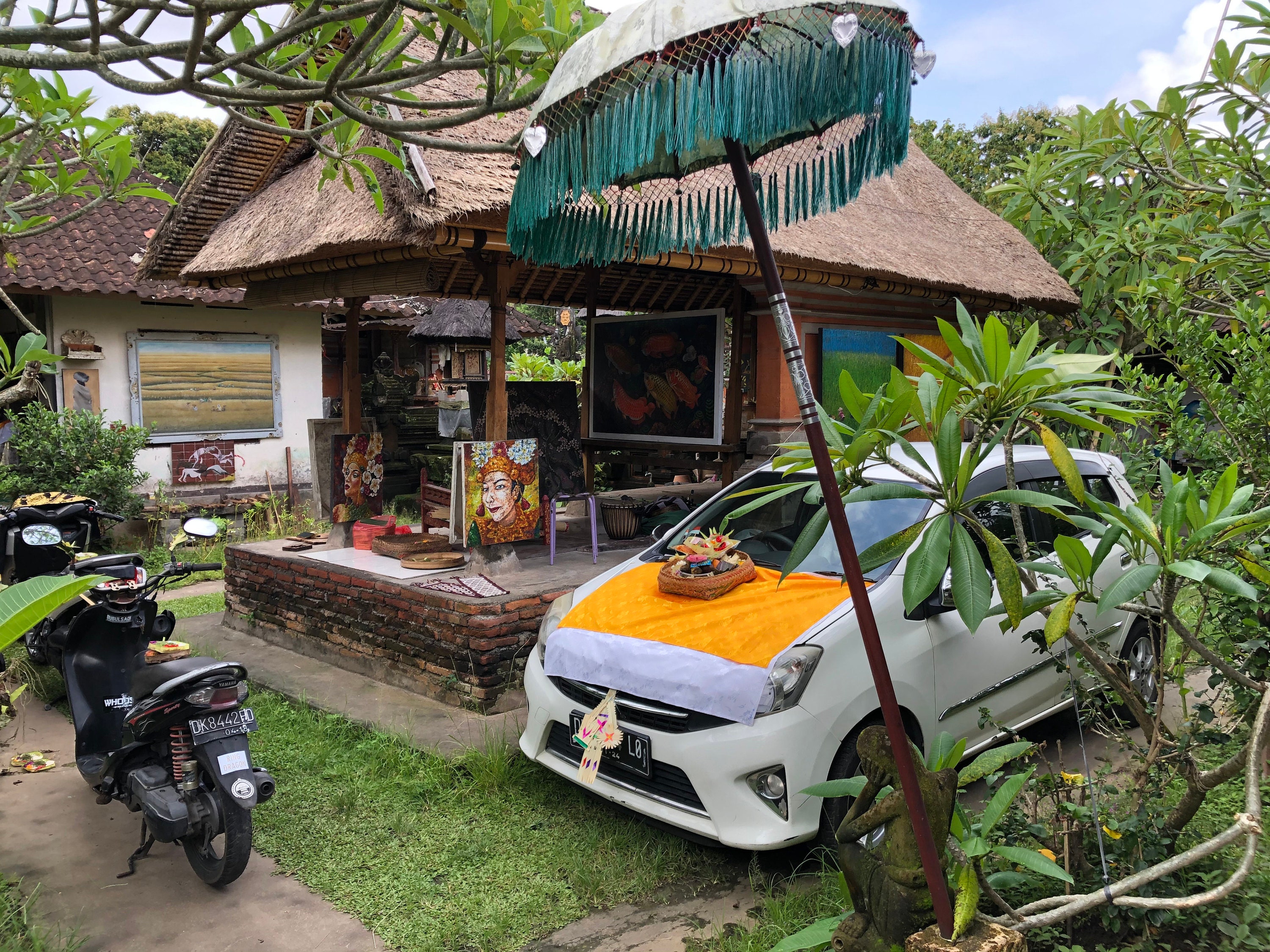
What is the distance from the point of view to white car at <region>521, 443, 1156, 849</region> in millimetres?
3363

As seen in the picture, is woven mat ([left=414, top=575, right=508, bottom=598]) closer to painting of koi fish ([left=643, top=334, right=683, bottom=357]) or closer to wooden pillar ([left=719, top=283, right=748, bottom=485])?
wooden pillar ([left=719, top=283, right=748, bottom=485])

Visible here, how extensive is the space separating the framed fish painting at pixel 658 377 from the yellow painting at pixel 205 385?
18.9 feet

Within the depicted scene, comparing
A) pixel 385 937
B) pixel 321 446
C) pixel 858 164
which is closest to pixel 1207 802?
pixel 858 164

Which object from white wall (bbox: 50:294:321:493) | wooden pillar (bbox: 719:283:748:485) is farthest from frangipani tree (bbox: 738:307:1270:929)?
white wall (bbox: 50:294:321:493)

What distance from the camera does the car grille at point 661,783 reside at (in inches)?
139

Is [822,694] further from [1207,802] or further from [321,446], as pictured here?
[321,446]

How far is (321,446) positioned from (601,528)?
254cm

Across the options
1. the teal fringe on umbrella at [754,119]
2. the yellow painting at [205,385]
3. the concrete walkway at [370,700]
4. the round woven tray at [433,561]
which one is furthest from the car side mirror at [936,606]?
the yellow painting at [205,385]

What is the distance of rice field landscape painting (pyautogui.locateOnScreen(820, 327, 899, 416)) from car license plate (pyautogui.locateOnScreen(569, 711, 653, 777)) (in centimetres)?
478

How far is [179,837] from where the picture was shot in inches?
140

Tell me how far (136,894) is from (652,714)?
7.28 ft

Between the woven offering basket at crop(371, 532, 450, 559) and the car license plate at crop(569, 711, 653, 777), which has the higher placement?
the woven offering basket at crop(371, 532, 450, 559)

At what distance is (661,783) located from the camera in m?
3.62

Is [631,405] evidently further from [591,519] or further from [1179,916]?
[1179,916]
